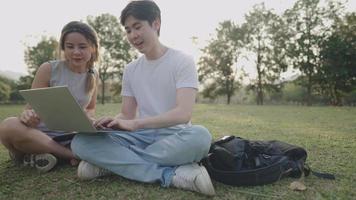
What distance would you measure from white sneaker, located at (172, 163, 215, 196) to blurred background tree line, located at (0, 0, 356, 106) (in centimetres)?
2831

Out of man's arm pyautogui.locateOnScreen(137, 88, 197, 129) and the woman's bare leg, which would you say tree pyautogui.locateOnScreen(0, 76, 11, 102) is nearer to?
the woman's bare leg

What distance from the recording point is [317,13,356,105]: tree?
2805 cm

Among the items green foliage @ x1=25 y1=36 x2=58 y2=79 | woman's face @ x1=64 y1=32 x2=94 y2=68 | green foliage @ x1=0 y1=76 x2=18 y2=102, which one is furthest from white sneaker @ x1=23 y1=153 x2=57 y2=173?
green foliage @ x1=25 y1=36 x2=58 y2=79

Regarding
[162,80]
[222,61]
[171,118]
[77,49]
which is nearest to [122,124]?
[171,118]

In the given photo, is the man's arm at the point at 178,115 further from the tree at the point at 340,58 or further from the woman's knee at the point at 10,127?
the tree at the point at 340,58

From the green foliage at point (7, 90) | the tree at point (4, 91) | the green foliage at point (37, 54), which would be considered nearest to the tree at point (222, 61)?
the green foliage at point (37, 54)

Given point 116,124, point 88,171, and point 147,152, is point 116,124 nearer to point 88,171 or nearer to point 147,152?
point 147,152

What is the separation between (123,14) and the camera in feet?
9.66

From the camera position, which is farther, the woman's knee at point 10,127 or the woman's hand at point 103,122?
the woman's knee at point 10,127

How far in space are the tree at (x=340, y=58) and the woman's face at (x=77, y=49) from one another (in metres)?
28.0

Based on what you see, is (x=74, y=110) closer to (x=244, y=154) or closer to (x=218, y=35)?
(x=244, y=154)

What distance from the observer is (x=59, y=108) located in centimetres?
263

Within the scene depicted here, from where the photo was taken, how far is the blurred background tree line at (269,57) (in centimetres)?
2891

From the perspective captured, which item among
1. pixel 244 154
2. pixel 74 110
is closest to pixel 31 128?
pixel 74 110
